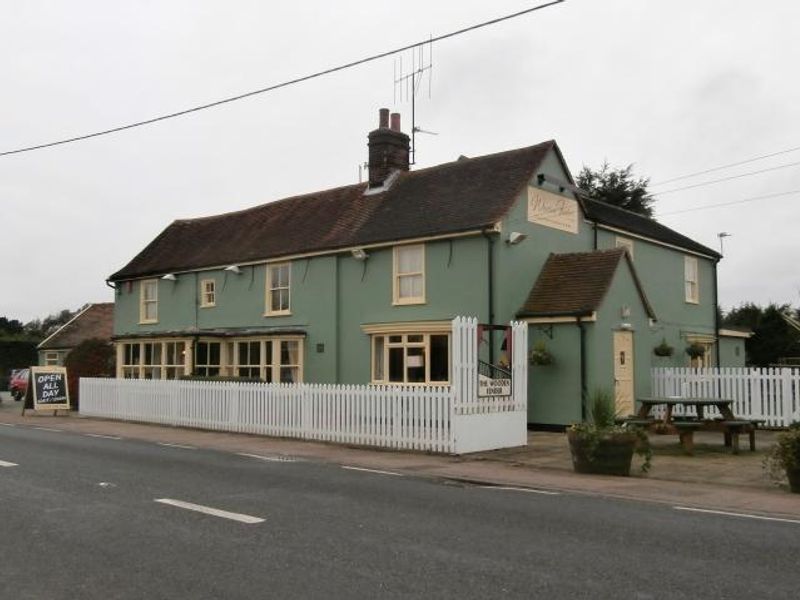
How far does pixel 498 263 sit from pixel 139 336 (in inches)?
531

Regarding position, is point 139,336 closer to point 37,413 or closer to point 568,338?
point 37,413

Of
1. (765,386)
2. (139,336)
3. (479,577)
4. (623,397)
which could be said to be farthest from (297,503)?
(139,336)

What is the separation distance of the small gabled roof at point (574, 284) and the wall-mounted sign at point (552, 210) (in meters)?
1.11

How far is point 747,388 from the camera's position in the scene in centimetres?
1938

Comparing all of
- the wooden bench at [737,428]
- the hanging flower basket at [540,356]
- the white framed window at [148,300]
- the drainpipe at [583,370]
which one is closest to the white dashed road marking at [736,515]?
the wooden bench at [737,428]

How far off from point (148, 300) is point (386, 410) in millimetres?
17128

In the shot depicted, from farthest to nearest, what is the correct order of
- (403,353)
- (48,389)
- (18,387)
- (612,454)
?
(18,387) < (48,389) < (403,353) < (612,454)

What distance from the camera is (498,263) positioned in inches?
755

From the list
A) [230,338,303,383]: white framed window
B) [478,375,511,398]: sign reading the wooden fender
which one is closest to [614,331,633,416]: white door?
[478,375,511,398]: sign reading the wooden fender

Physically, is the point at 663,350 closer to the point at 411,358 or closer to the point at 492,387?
the point at 411,358

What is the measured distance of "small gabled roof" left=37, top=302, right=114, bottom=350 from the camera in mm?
46094

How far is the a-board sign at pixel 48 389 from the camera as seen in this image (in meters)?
24.3

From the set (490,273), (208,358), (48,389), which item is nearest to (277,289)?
(208,358)

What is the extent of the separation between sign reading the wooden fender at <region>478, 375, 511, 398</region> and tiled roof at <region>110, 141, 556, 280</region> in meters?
4.59
